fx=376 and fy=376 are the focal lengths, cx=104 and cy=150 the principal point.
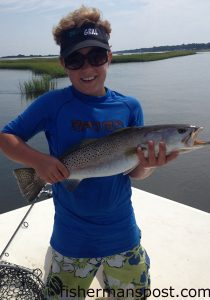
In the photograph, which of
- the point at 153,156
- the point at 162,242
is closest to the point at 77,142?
the point at 153,156

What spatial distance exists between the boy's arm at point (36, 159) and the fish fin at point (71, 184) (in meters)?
0.04

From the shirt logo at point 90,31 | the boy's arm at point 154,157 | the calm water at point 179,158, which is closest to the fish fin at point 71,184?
the boy's arm at point 154,157

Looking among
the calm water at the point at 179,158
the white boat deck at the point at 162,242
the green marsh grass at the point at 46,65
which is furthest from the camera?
the green marsh grass at the point at 46,65

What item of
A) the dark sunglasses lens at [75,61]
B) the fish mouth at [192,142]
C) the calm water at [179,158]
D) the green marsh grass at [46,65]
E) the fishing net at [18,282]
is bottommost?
the calm water at [179,158]

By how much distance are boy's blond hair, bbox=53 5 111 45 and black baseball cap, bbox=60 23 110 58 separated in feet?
0.10

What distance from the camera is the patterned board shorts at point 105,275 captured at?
266 centimetres

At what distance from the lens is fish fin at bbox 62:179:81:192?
2553 mm

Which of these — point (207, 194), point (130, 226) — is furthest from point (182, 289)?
point (207, 194)

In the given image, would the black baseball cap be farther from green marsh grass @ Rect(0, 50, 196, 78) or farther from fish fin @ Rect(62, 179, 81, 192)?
green marsh grass @ Rect(0, 50, 196, 78)

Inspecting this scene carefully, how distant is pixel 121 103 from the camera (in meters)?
2.69

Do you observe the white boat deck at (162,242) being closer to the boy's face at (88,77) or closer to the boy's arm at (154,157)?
the boy's arm at (154,157)

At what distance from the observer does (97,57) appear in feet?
8.55

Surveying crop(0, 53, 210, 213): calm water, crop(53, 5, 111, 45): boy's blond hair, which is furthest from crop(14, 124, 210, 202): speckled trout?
crop(0, 53, 210, 213): calm water

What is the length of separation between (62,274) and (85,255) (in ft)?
0.72
